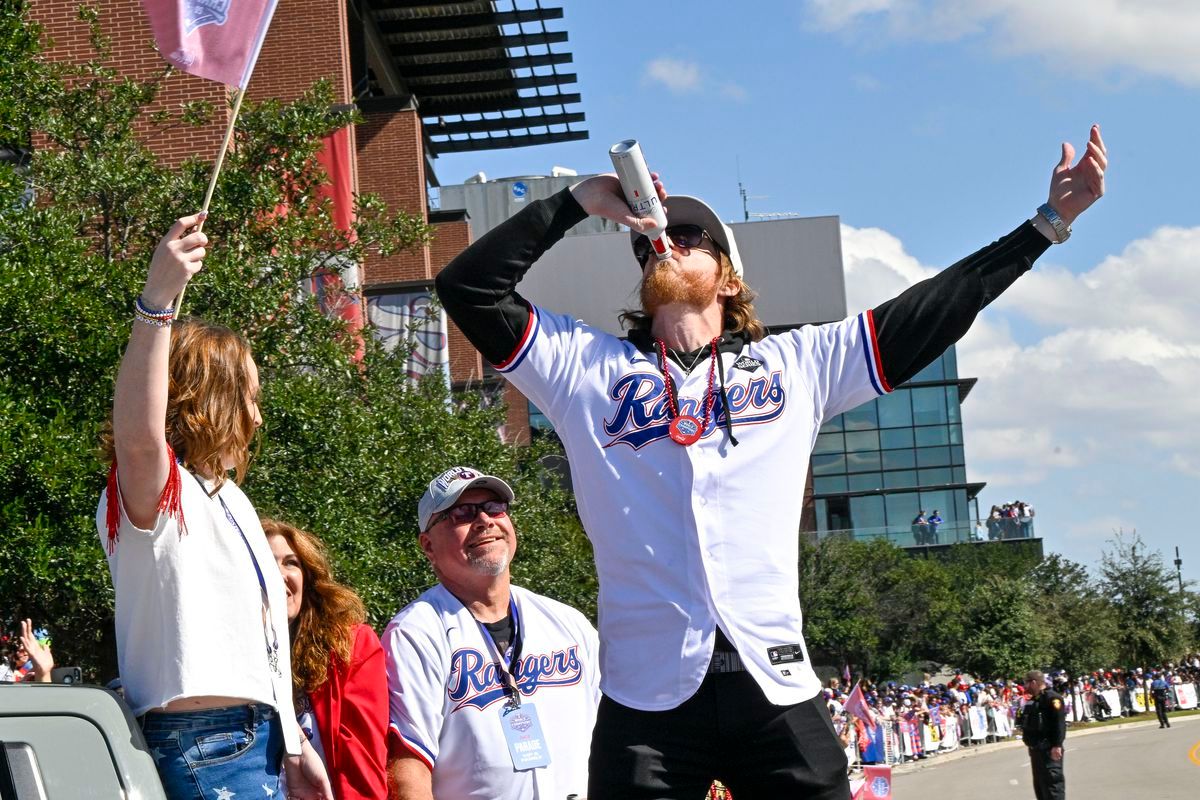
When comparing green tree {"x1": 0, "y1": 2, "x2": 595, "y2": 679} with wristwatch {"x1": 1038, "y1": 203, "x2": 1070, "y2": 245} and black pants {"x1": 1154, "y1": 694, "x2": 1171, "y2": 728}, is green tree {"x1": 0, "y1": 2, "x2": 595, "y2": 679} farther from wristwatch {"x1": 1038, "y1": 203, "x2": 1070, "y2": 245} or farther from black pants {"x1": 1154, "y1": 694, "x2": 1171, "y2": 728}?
black pants {"x1": 1154, "y1": 694, "x2": 1171, "y2": 728}

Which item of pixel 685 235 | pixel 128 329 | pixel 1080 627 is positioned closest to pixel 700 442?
pixel 685 235

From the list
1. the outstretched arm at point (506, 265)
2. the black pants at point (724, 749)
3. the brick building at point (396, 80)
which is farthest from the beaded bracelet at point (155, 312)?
the brick building at point (396, 80)

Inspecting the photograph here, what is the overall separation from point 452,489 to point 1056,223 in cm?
240

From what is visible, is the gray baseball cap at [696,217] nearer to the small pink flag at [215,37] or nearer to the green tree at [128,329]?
the small pink flag at [215,37]

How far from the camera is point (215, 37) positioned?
375 cm

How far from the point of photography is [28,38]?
38.3 feet

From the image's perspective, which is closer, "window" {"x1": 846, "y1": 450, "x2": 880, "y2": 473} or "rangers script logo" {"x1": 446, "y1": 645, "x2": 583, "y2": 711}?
"rangers script logo" {"x1": 446, "y1": 645, "x2": 583, "y2": 711}

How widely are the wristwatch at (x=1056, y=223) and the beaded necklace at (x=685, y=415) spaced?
2.88 feet

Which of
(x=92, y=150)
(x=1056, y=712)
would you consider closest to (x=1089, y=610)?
(x=1056, y=712)

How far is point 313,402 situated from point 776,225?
2851 inches

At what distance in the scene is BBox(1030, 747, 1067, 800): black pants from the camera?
17.1m

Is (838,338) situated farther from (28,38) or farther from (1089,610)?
(1089,610)

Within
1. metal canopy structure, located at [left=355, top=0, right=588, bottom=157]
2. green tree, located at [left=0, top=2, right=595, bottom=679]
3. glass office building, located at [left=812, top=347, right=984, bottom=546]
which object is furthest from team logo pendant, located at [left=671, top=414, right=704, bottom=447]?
glass office building, located at [left=812, top=347, right=984, bottom=546]

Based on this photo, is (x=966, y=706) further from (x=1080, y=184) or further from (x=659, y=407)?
(x=659, y=407)
